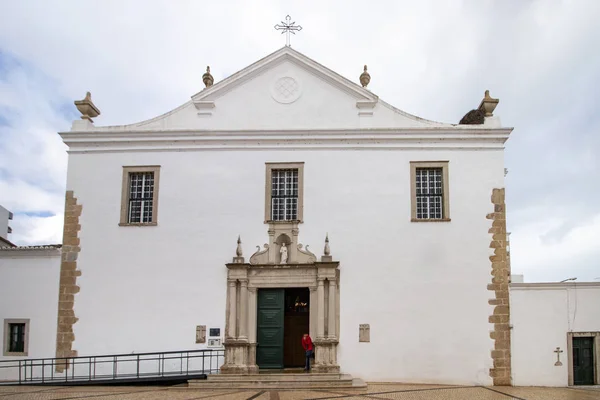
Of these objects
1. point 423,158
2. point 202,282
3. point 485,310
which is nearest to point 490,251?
point 485,310

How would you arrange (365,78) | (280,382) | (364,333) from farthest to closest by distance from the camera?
(365,78)
(364,333)
(280,382)

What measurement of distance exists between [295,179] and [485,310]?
6016mm

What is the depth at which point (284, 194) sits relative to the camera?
18.0 meters

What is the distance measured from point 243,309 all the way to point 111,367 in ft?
12.3

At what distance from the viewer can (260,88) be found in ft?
60.9

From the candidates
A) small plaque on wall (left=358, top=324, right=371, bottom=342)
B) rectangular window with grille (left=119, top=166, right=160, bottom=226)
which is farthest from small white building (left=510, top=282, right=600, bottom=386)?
rectangular window with grille (left=119, top=166, right=160, bottom=226)

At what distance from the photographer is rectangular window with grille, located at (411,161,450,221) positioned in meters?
17.7

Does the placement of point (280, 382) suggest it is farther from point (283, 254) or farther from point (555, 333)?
point (555, 333)

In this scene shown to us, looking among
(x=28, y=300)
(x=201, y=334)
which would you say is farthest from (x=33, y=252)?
(x=201, y=334)

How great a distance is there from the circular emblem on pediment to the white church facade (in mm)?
39

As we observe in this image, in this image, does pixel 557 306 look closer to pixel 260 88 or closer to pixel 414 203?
pixel 414 203

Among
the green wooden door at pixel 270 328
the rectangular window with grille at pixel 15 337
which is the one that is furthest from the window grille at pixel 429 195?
the rectangular window with grille at pixel 15 337

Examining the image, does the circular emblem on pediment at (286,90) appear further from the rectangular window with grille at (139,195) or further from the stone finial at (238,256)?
the stone finial at (238,256)

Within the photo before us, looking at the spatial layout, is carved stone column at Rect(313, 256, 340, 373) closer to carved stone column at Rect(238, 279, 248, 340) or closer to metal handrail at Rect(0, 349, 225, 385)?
carved stone column at Rect(238, 279, 248, 340)
